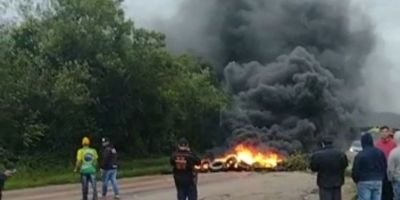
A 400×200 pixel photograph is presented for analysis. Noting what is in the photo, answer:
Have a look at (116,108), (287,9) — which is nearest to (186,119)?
(116,108)

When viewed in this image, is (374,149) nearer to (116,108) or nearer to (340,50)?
(116,108)

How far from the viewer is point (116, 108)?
47625mm

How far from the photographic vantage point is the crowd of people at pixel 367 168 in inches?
510

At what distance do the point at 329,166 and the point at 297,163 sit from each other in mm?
27641

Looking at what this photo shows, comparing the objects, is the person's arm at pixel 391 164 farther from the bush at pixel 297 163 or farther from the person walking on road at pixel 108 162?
the bush at pixel 297 163

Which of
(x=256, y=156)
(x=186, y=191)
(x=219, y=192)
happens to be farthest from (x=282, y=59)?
(x=186, y=191)

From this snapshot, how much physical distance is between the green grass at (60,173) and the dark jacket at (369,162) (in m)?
19.0

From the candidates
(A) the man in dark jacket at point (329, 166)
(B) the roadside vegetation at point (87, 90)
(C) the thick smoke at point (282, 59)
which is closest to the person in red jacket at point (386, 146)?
(A) the man in dark jacket at point (329, 166)

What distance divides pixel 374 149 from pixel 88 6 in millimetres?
35172

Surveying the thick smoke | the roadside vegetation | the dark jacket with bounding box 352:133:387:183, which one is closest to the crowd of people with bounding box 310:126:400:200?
the dark jacket with bounding box 352:133:387:183

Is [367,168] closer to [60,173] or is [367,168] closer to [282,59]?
[60,173]

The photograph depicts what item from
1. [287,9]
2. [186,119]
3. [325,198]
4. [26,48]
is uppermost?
[287,9]

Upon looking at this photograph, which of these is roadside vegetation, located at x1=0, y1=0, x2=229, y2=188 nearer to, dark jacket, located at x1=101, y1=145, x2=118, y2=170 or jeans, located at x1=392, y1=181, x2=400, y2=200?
dark jacket, located at x1=101, y1=145, x2=118, y2=170

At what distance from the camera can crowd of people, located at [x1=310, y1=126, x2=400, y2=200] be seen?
1295 cm
